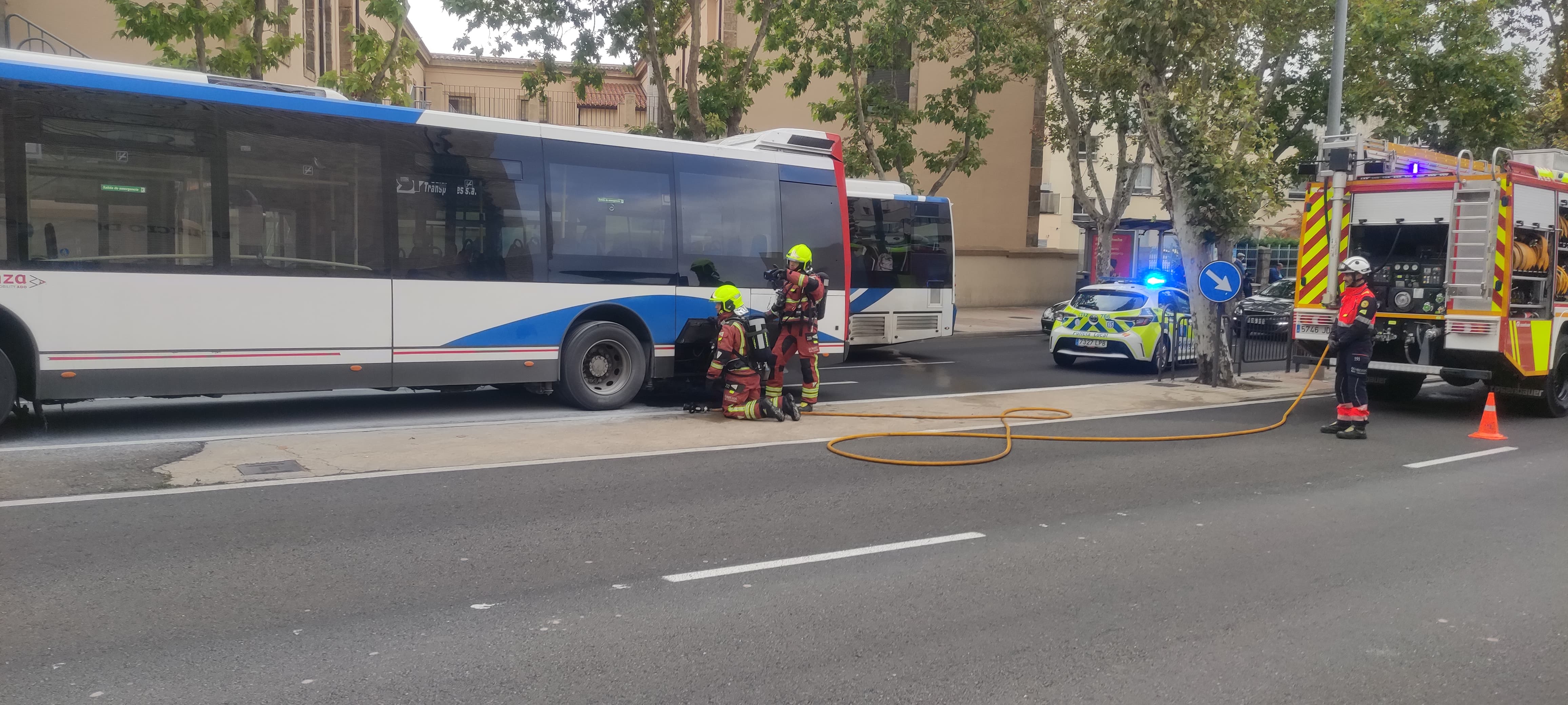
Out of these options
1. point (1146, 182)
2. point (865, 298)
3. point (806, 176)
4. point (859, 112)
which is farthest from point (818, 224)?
point (1146, 182)

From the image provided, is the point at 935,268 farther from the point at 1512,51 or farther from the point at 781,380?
the point at 1512,51

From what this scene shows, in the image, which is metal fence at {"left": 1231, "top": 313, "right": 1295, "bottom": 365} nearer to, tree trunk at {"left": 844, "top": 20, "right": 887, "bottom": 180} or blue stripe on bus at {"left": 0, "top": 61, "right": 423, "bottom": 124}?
tree trunk at {"left": 844, "top": 20, "right": 887, "bottom": 180}

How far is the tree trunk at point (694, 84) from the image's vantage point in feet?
60.5

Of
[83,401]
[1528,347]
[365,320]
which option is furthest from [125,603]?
[1528,347]

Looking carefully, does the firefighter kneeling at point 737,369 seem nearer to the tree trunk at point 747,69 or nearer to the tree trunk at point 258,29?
the tree trunk at point 258,29

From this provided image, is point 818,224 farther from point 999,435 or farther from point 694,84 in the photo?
point 694,84

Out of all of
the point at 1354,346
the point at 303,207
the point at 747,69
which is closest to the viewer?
the point at 303,207

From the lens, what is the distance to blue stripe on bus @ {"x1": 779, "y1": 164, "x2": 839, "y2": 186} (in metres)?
13.2

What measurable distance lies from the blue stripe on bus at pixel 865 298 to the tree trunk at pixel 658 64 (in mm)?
3917

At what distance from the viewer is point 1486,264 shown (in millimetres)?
12000

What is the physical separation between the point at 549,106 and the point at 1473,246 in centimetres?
3031

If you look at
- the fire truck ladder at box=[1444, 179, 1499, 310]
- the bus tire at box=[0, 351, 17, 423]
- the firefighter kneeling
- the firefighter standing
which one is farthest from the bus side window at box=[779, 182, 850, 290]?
the bus tire at box=[0, 351, 17, 423]

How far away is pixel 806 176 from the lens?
13.4 m

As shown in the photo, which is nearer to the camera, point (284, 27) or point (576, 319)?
point (576, 319)
